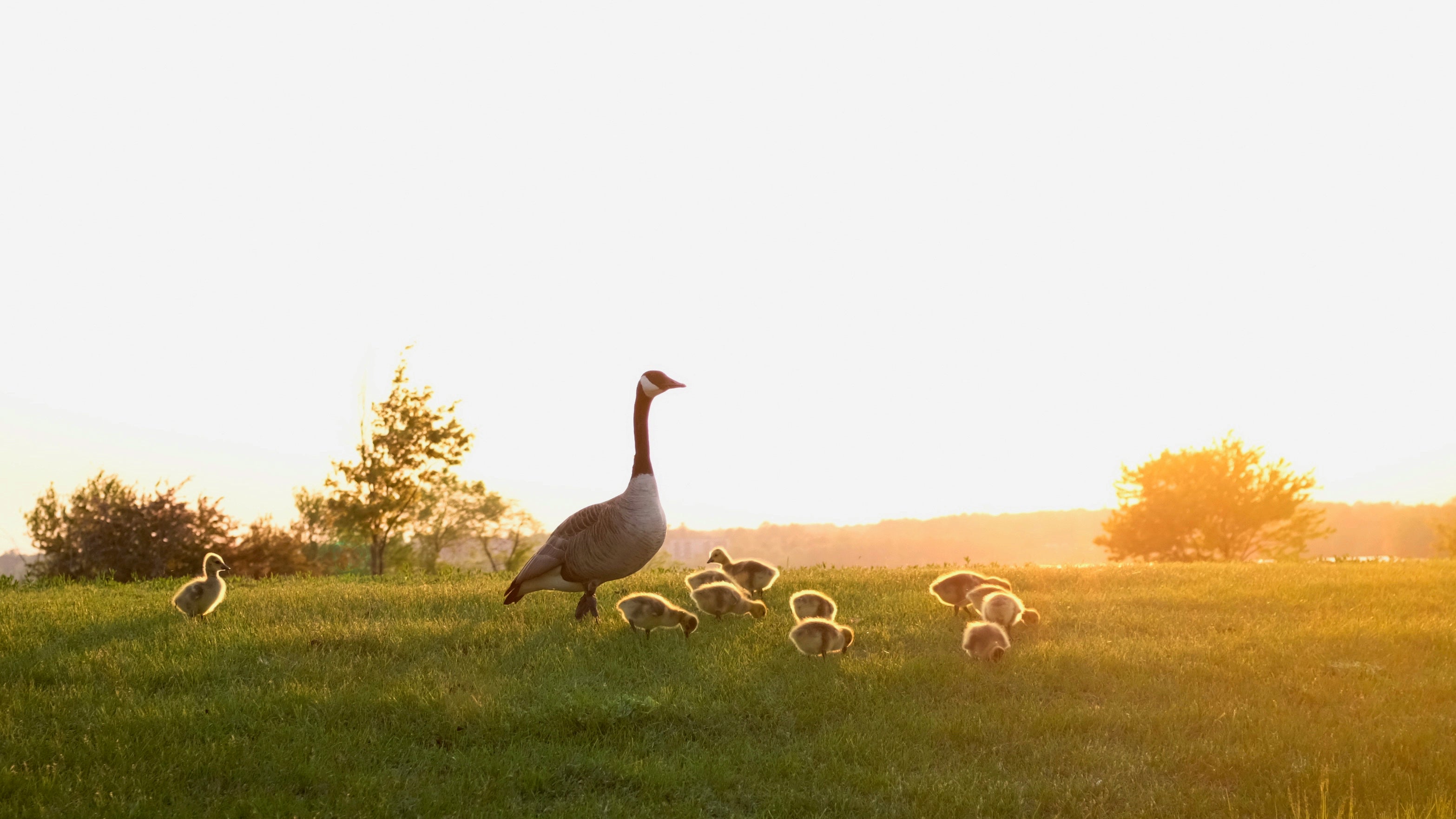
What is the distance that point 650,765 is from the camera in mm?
8945

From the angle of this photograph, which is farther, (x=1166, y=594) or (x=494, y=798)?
(x=1166, y=594)

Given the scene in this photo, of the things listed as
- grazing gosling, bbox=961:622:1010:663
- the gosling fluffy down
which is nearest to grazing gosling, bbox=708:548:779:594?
the gosling fluffy down

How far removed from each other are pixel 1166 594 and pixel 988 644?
6.84 m

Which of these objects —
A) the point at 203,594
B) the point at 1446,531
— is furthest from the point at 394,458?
the point at 1446,531

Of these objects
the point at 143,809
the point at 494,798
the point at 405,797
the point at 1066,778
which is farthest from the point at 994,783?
the point at 143,809

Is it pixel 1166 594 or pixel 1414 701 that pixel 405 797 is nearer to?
pixel 1414 701

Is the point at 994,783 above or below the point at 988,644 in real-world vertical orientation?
below

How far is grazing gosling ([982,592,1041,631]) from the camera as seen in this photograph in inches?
533

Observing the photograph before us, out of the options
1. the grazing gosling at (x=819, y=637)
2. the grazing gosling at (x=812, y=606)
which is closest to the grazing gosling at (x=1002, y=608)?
the grazing gosling at (x=812, y=606)

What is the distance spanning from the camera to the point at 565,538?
519 inches

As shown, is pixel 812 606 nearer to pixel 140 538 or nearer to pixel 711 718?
pixel 711 718

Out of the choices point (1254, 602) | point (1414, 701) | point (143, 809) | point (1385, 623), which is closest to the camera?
point (143, 809)

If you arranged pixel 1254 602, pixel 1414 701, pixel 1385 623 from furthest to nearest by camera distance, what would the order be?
pixel 1254 602 → pixel 1385 623 → pixel 1414 701

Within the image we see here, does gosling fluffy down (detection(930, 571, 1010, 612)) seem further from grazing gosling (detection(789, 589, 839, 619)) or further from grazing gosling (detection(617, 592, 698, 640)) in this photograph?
grazing gosling (detection(617, 592, 698, 640))
